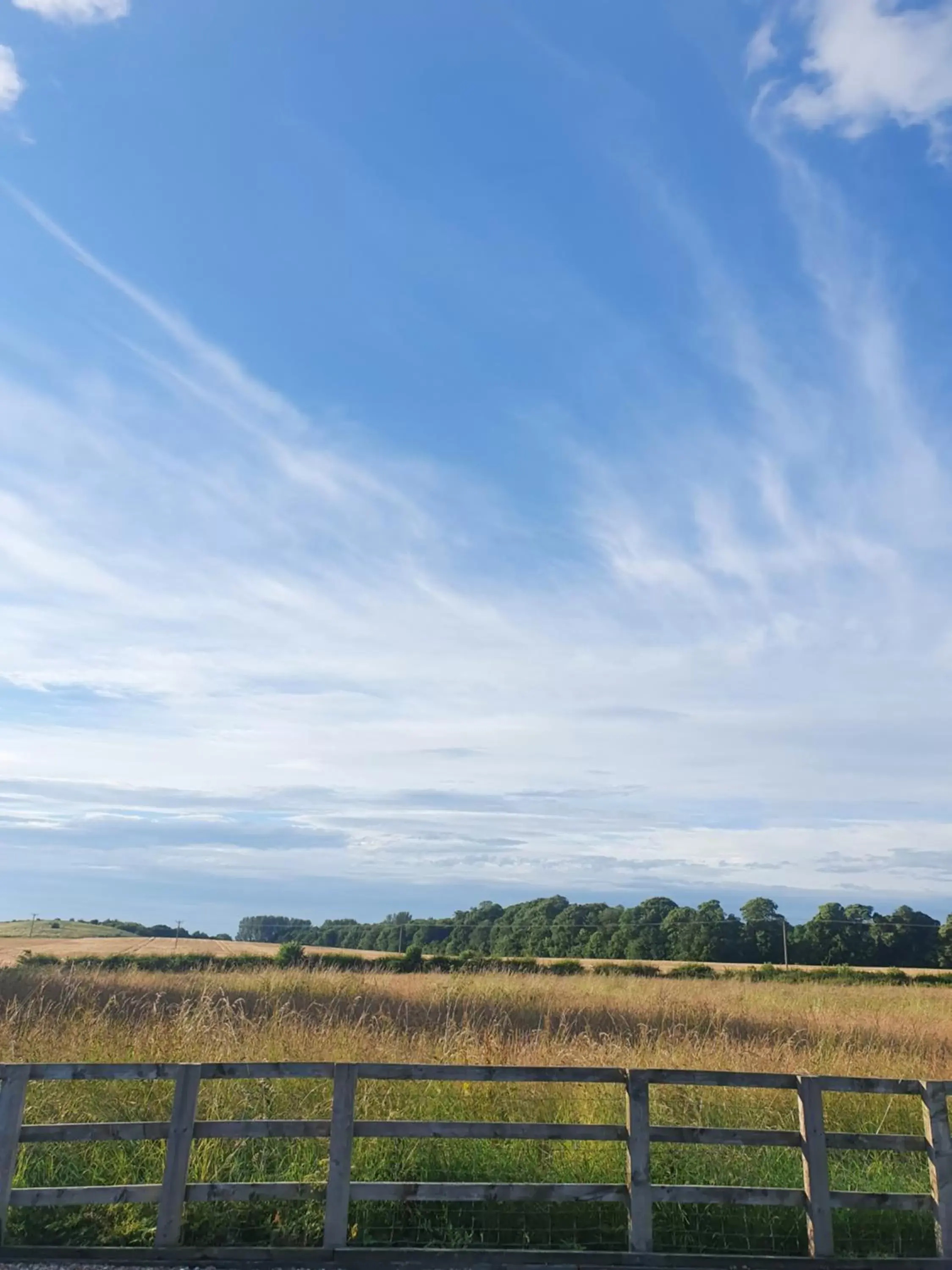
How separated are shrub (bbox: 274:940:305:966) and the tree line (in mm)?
13514

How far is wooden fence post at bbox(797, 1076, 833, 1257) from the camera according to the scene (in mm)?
6609

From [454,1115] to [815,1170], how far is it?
3.98 m

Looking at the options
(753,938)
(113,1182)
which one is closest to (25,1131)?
(113,1182)

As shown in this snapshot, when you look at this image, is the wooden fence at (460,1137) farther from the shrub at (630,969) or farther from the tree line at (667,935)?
the tree line at (667,935)

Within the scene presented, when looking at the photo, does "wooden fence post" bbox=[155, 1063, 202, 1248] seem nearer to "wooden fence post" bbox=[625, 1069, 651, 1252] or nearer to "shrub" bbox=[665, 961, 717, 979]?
"wooden fence post" bbox=[625, 1069, 651, 1252]

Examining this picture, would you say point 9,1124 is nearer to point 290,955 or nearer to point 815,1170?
point 815,1170

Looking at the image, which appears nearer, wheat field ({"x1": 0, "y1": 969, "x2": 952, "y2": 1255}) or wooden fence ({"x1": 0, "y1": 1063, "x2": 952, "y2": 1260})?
wooden fence ({"x1": 0, "y1": 1063, "x2": 952, "y2": 1260})

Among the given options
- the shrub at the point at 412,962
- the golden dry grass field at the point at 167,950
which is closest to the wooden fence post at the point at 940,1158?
the shrub at the point at 412,962

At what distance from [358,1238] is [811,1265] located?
10.2 feet

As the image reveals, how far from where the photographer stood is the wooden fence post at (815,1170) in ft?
21.7

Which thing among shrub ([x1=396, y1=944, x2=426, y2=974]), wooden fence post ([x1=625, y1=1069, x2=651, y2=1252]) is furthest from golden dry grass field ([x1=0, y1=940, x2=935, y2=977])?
wooden fence post ([x1=625, y1=1069, x2=651, y2=1252])

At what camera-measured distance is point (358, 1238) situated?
6.88 metres

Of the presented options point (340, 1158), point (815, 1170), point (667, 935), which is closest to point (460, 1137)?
point (340, 1158)

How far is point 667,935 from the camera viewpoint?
62.4 metres
